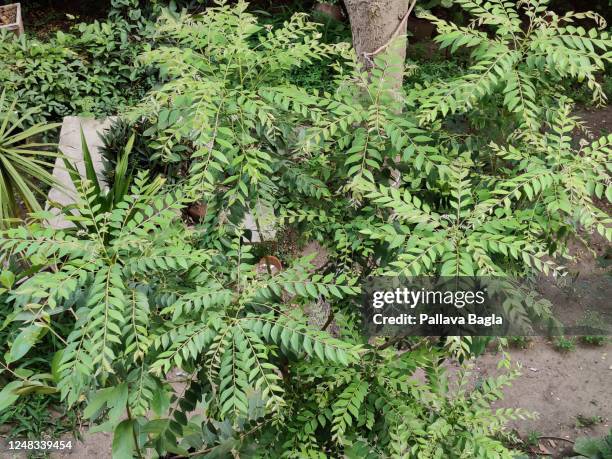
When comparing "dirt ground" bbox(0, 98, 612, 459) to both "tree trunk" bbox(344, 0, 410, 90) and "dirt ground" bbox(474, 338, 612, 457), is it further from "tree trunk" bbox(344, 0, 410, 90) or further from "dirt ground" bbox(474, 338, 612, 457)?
"tree trunk" bbox(344, 0, 410, 90)

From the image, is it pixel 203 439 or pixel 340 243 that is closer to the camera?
pixel 340 243

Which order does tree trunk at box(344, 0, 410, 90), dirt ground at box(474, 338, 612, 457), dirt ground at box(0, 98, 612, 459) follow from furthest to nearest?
dirt ground at box(474, 338, 612, 457) → dirt ground at box(0, 98, 612, 459) → tree trunk at box(344, 0, 410, 90)

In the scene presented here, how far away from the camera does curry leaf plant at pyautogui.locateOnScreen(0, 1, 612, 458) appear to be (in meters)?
2.10

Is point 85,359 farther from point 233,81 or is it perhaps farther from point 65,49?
point 65,49

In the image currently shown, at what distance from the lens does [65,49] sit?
647 centimetres

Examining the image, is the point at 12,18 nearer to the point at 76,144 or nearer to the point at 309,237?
the point at 76,144

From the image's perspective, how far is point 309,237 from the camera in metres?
2.64

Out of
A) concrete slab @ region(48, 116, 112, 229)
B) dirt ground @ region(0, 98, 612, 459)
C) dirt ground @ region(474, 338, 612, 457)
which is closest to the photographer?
dirt ground @ region(0, 98, 612, 459)

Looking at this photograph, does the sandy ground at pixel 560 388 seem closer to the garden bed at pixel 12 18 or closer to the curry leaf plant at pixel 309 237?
the curry leaf plant at pixel 309 237

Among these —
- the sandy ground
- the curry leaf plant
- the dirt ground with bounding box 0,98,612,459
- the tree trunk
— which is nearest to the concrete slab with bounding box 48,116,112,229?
the dirt ground with bounding box 0,98,612,459

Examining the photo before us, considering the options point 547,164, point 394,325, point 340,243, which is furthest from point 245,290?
point 547,164

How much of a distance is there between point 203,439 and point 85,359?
1.20 m

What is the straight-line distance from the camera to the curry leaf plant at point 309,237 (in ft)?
6.88

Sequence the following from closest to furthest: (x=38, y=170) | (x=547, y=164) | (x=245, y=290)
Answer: (x=245, y=290) < (x=547, y=164) < (x=38, y=170)
